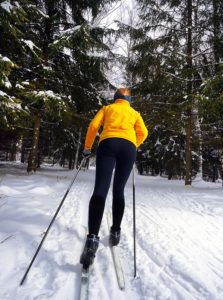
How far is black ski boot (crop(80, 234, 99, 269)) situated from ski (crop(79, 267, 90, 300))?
6cm

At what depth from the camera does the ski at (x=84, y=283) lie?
2360mm

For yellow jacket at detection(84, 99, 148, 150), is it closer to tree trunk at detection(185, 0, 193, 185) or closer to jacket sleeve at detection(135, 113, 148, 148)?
jacket sleeve at detection(135, 113, 148, 148)

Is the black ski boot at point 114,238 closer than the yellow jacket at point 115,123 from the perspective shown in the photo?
No

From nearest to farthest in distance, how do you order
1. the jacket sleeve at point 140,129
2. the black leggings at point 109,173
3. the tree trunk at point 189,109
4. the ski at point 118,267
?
the ski at point 118,267, the black leggings at point 109,173, the jacket sleeve at point 140,129, the tree trunk at point 189,109

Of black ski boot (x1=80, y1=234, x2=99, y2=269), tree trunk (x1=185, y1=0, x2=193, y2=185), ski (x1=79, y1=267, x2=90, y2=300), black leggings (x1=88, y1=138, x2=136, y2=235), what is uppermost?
tree trunk (x1=185, y1=0, x2=193, y2=185)

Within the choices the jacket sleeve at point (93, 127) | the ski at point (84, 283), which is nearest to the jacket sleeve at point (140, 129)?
the jacket sleeve at point (93, 127)

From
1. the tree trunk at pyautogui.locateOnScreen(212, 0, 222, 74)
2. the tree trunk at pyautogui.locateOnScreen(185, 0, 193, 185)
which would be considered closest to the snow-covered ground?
the tree trunk at pyautogui.locateOnScreen(185, 0, 193, 185)

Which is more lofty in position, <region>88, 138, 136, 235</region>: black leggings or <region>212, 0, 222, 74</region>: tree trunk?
<region>212, 0, 222, 74</region>: tree trunk

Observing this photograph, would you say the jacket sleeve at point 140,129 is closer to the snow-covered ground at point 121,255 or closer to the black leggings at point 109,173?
the black leggings at point 109,173

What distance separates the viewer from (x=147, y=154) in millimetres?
25359

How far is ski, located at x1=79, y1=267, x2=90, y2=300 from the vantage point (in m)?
2.36

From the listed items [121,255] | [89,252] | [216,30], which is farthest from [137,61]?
[89,252]

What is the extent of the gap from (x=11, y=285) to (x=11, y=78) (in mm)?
9904

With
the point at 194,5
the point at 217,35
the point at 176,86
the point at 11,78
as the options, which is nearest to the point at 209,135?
the point at 176,86
